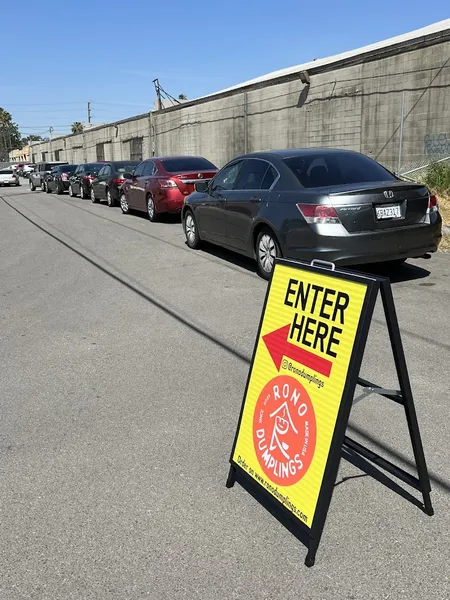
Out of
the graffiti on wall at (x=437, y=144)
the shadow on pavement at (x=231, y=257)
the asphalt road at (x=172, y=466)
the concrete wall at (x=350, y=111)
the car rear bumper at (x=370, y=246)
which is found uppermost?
the concrete wall at (x=350, y=111)

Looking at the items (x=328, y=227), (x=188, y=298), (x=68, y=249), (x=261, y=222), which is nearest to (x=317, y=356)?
(x=328, y=227)

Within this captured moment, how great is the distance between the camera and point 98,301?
22.3ft

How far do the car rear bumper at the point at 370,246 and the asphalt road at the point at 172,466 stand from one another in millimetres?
579

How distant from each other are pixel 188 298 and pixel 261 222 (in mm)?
1389

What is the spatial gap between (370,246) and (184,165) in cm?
829

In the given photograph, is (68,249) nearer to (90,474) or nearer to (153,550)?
(90,474)

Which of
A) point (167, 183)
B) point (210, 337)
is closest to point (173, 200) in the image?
point (167, 183)

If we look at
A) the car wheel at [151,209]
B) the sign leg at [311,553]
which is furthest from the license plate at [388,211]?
the car wheel at [151,209]

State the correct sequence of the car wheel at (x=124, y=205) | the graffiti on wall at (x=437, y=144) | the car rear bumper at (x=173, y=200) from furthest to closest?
the car wheel at (x=124, y=205) < the graffiti on wall at (x=437, y=144) < the car rear bumper at (x=173, y=200)

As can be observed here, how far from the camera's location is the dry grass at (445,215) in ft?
29.7

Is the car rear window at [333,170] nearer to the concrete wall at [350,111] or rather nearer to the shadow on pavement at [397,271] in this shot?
the shadow on pavement at [397,271]

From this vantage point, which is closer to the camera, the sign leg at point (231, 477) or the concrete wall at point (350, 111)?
the sign leg at point (231, 477)

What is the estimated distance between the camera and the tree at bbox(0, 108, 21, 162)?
12325 centimetres

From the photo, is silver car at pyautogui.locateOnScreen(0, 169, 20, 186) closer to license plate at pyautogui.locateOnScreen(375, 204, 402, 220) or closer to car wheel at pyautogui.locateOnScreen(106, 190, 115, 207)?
car wheel at pyautogui.locateOnScreen(106, 190, 115, 207)
